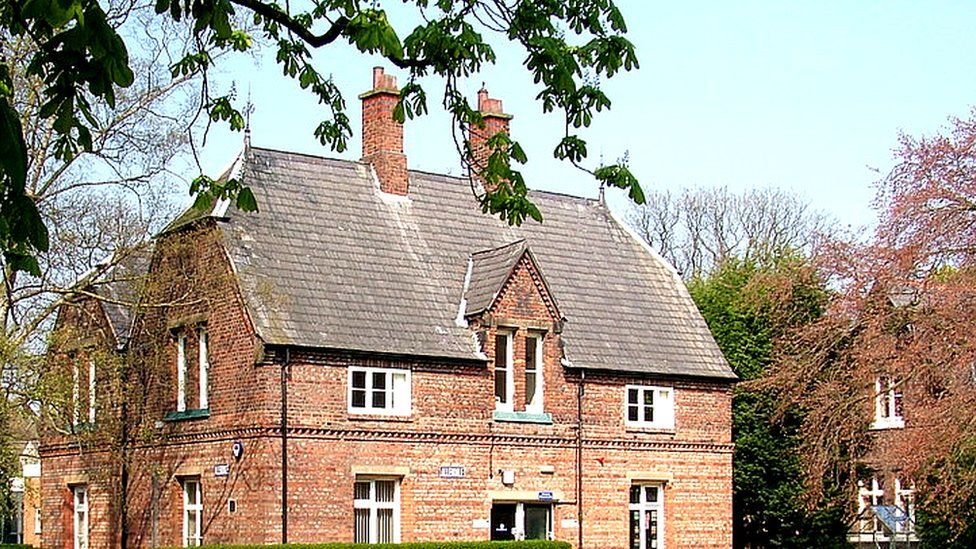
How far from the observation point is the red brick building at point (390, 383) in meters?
29.9

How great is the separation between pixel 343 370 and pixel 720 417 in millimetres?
10505

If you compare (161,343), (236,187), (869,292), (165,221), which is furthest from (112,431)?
(236,187)

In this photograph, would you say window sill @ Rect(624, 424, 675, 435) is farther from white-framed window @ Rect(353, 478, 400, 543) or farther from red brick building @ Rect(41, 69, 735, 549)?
white-framed window @ Rect(353, 478, 400, 543)

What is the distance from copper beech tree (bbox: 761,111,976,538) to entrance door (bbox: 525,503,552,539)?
7824 mm

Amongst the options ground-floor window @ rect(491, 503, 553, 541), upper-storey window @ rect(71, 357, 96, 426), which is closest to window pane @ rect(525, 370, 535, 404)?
ground-floor window @ rect(491, 503, 553, 541)

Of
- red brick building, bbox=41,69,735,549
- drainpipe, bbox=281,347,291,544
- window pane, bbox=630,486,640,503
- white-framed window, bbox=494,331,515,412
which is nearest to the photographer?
drainpipe, bbox=281,347,291,544

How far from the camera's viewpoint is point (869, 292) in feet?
116

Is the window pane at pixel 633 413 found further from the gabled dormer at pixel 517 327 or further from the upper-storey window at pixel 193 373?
the upper-storey window at pixel 193 373

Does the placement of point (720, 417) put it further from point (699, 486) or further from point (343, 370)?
point (343, 370)

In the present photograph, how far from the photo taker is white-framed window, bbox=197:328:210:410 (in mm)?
31281

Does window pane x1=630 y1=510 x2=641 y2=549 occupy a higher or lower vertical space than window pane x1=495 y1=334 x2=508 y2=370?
lower

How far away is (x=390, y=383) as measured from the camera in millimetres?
30969

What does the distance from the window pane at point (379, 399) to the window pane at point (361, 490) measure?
1560 mm

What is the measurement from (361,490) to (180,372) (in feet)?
15.7
